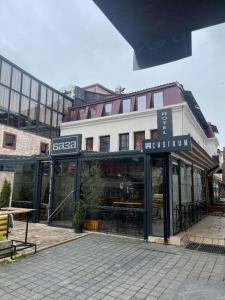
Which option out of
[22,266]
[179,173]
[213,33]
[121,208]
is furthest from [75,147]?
[213,33]

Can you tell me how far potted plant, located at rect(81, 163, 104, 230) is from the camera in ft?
30.4

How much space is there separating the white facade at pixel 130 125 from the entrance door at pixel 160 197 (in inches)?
398

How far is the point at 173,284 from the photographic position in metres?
4.57

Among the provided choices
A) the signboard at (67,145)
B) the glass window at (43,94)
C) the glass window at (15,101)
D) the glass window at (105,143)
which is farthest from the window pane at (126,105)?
the signboard at (67,145)

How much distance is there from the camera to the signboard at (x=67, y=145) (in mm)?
9953

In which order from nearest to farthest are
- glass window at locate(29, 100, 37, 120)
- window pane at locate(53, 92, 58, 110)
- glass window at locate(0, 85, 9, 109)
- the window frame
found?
the window frame → glass window at locate(0, 85, 9, 109) → glass window at locate(29, 100, 37, 120) → window pane at locate(53, 92, 58, 110)

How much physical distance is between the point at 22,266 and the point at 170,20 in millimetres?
5482

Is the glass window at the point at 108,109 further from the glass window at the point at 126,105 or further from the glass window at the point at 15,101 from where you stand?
the glass window at the point at 15,101

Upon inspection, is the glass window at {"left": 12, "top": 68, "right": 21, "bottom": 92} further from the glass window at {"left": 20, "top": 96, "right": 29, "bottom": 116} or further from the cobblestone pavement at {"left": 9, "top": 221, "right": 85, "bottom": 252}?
the cobblestone pavement at {"left": 9, "top": 221, "right": 85, "bottom": 252}

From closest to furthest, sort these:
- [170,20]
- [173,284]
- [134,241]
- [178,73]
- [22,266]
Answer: [170,20]
[178,73]
[173,284]
[22,266]
[134,241]

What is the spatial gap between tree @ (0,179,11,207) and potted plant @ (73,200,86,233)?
417 cm

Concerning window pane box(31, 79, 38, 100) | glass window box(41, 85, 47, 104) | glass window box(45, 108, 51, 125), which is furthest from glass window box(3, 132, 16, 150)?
glass window box(41, 85, 47, 104)

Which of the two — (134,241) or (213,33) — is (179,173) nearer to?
(134,241)

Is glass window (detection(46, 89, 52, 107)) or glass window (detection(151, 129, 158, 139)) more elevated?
glass window (detection(46, 89, 52, 107))
